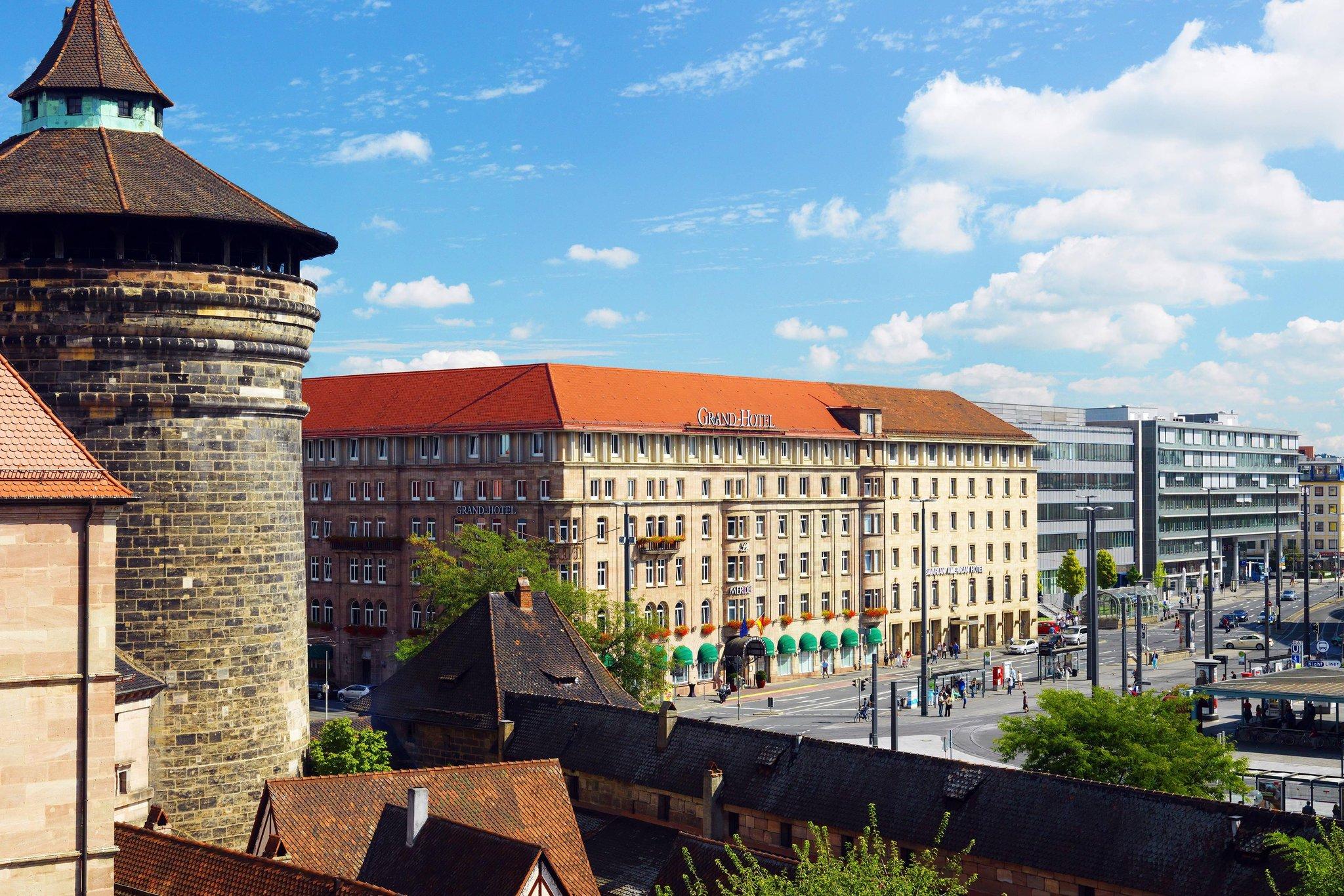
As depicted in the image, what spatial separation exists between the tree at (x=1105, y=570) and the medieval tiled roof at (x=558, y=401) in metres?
28.7

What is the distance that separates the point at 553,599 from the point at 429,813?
2534cm

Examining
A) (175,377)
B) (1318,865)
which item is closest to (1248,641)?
(1318,865)

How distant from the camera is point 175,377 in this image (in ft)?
110

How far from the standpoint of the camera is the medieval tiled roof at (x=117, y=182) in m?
32.8

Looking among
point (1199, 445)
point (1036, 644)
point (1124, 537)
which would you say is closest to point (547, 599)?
point (1036, 644)

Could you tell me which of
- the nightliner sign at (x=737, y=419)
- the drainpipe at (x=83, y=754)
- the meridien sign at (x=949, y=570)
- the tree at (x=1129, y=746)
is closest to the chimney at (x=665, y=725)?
the tree at (x=1129, y=746)

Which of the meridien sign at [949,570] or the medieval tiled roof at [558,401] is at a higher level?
the medieval tiled roof at [558,401]

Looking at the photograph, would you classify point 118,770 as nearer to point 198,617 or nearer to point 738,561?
point 198,617

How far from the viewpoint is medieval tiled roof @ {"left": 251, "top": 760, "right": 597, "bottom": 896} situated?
3098 centimetres

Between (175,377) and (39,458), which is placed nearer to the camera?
(39,458)

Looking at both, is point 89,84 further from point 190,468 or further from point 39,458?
point 39,458

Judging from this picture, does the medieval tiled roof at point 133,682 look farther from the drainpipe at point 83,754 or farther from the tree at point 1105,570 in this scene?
the tree at point 1105,570

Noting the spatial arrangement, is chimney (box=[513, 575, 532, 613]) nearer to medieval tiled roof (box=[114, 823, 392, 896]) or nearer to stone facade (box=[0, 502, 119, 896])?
medieval tiled roof (box=[114, 823, 392, 896])

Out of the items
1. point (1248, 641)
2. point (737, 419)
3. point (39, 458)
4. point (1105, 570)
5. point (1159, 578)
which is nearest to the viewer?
point (39, 458)
